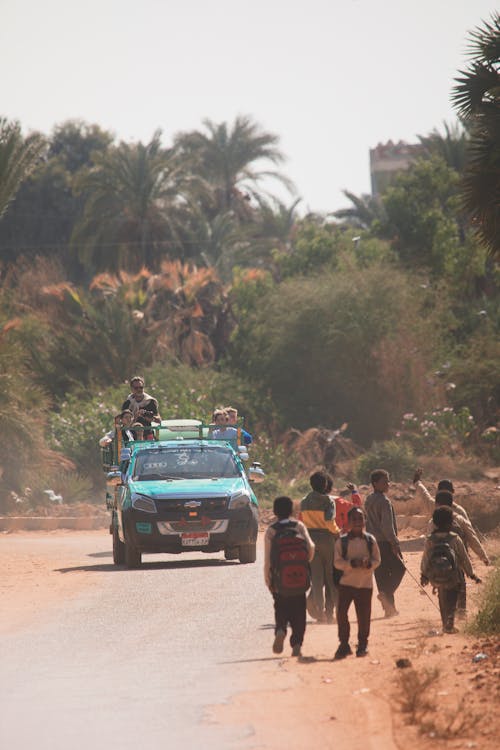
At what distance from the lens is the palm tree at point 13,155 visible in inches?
1496

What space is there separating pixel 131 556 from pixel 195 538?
134cm

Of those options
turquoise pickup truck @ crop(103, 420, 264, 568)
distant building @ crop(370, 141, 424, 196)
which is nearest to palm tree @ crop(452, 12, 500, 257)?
turquoise pickup truck @ crop(103, 420, 264, 568)

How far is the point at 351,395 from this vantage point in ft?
154

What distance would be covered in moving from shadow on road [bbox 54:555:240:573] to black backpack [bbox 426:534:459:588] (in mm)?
8681

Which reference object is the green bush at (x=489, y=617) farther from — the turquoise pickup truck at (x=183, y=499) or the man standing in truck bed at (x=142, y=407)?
the man standing in truck bed at (x=142, y=407)

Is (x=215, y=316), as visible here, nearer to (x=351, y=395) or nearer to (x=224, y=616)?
(x=351, y=395)

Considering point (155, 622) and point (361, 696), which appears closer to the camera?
point (361, 696)

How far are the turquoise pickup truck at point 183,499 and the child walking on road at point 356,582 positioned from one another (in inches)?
333

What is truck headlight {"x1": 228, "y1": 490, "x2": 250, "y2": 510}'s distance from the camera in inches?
834

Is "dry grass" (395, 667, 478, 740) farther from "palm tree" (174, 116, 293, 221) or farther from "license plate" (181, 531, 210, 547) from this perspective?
"palm tree" (174, 116, 293, 221)

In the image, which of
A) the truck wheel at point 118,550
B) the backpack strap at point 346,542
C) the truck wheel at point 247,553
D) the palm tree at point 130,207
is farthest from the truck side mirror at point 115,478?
the palm tree at point 130,207

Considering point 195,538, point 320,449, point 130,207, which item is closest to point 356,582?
point 195,538

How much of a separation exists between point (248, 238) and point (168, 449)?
42223 millimetres

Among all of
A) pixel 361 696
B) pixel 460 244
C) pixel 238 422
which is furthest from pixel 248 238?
pixel 361 696
